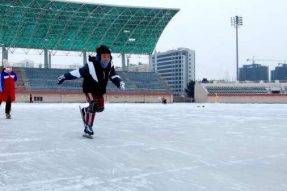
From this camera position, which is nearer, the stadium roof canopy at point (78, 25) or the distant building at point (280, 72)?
Result: the stadium roof canopy at point (78, 25)

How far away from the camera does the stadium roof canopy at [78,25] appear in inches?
1965

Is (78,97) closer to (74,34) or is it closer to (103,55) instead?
(74,34)

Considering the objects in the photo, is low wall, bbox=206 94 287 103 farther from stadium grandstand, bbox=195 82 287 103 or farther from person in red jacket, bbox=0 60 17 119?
person in red jacket, bbox=0 60 17 119

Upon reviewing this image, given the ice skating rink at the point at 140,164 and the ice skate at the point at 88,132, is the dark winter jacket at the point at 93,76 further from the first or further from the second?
the ice skating rink at the point at 140,164

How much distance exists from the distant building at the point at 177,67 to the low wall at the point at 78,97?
104210 millimetres

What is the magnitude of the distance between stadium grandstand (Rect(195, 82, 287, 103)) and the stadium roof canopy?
1184 centimetres

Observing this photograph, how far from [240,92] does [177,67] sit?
325ft

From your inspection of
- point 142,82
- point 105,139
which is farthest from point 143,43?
point 105,139

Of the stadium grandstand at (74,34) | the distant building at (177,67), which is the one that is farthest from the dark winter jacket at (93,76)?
the distant building at (177,67)

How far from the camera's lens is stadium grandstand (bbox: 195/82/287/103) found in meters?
63.9

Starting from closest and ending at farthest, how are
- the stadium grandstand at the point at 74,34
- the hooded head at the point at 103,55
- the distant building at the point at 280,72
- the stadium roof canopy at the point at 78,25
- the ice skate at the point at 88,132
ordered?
the hooded head at the point at 103,55, the ice skate at the point at 88,132, the stadium roof canopy at the point at 78,25, the stadium grandstand at the point at 74,34, the distant building at the point at 280,72

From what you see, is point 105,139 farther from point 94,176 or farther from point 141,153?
point 94,176

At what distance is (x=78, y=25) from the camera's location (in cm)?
5453

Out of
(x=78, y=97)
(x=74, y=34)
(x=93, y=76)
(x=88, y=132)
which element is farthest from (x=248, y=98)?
(x=93, y=76)
